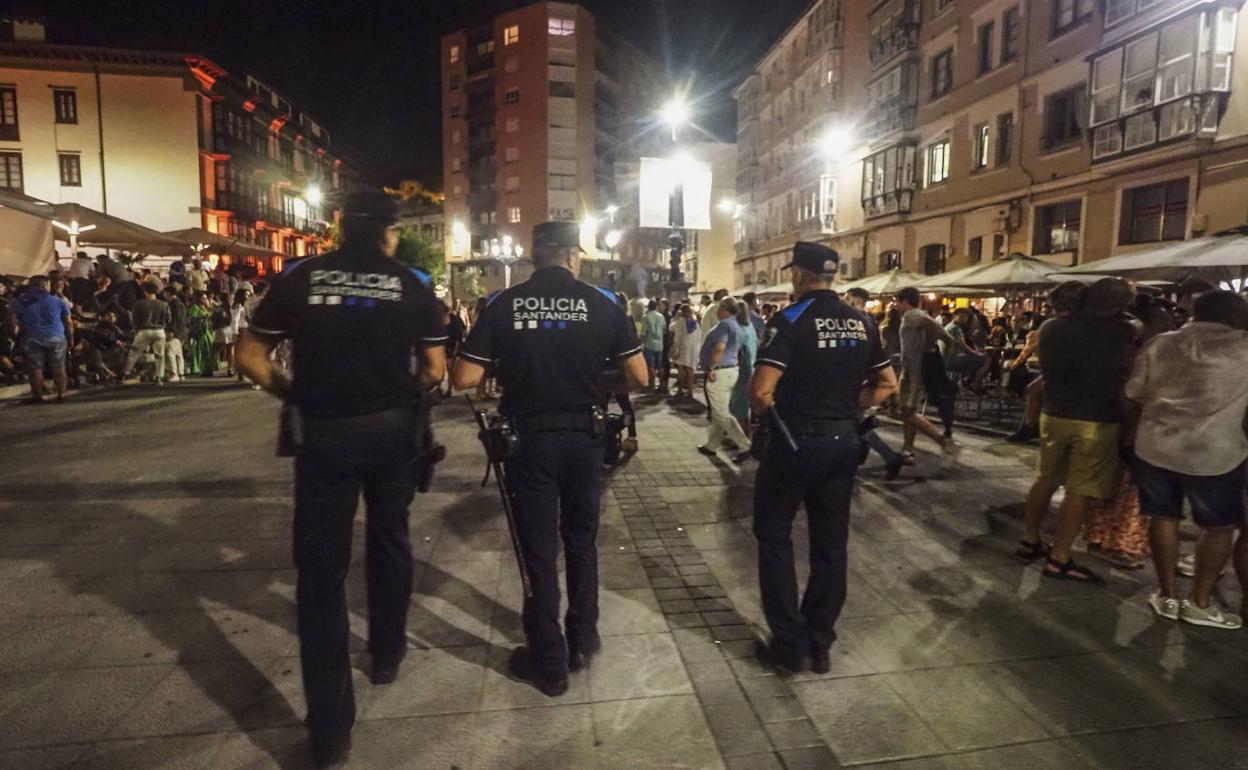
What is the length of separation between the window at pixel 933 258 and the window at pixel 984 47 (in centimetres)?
546

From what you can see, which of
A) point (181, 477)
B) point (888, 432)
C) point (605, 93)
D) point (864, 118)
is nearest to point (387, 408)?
point (181, 477)

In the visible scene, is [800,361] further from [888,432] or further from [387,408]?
[888,432]

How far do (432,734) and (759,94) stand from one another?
4603 centimetres

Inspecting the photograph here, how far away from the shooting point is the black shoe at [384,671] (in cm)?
325

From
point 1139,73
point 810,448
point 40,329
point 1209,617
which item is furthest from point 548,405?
point 1139,73

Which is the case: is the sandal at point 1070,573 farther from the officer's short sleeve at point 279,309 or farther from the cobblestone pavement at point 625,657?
the officer's short sleeve at point 279,309

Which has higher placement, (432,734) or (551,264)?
(551,264)

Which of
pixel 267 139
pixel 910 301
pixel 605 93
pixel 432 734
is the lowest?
pixel 432 734

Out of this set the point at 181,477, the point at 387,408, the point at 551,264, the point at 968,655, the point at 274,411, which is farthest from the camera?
the point at 274,411

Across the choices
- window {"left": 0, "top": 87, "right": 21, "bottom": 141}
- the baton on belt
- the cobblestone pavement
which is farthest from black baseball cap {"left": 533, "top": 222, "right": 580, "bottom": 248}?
window {"left": 0, "top": 87, "right": 21, "bottom": 141}

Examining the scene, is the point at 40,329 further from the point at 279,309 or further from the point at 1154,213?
the point at 1154,213

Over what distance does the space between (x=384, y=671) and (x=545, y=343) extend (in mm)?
1636

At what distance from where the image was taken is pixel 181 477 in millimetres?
6828

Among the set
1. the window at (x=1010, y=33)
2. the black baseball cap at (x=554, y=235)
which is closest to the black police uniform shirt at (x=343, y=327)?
the black baseball cap at (x=554, y=235)
